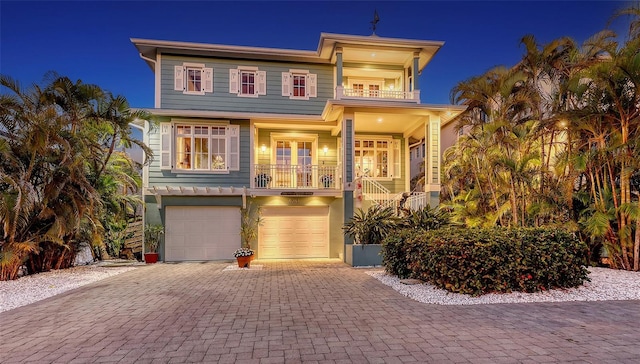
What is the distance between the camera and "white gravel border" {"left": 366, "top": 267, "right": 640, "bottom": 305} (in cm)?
573

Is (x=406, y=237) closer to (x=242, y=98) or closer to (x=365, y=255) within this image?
(x=365, y=255)

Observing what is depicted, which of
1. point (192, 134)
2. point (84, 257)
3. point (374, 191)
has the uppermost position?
point (192, 134)

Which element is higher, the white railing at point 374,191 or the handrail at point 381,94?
the handrail at point 381,94

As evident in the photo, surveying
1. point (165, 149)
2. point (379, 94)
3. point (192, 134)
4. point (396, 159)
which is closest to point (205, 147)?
point (192, 134)

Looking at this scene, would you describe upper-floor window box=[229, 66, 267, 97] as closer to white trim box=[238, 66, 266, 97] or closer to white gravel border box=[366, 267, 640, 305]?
white trim box=[238, 66, 266, 97]

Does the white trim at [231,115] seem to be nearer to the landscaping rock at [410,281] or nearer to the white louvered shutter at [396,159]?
the white louvered shutter at [396,159]

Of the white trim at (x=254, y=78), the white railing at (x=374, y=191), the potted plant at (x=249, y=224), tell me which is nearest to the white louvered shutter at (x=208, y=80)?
the white trim at (x=254, y=78)

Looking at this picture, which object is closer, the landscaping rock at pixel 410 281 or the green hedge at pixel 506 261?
the green hedge at pixel 506 261

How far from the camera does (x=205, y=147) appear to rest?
38.8 feet

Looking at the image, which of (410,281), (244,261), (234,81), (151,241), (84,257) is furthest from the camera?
(234,81)

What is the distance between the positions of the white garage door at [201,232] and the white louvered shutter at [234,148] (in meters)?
1.58

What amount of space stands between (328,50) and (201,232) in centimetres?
827

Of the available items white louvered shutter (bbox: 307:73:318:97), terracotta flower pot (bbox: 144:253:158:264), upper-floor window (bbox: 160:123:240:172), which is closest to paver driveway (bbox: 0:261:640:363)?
terracotta flower pot (bbox: 144:253:158:264)

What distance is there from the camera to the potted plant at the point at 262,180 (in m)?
11.9
